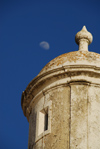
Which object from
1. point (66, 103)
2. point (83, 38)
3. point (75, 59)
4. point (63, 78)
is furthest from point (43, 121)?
point (83, 38)

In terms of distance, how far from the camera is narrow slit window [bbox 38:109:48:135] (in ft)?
48.6

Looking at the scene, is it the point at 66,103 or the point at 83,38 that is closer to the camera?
the point at 66,103

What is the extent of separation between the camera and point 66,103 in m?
14.5

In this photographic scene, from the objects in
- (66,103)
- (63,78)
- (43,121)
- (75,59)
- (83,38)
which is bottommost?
(43,121)

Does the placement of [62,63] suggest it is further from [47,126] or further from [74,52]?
[47,126]

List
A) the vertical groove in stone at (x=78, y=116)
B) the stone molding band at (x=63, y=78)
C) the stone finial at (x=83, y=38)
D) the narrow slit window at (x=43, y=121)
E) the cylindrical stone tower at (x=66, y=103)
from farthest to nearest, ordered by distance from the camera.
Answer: the stone finial at (x=83, y=38) < the narrow slit window at (x=43, y=121) < the stone molding band at (x=63, y=78) < the cylindrical stone tower at (x=66, y=103) < the vertical groove in stone at (x=78, y=116)

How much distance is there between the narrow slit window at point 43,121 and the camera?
14805 millimetres

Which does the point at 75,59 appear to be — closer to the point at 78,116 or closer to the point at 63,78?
the point at 63,78

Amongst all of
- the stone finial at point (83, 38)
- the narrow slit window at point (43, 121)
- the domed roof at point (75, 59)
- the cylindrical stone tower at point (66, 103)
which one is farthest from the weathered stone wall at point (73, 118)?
the stone finial at point (83, 38)

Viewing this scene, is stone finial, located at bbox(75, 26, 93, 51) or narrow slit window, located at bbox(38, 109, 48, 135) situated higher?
stone finial, located at bbox(75, 26, 93, 51)

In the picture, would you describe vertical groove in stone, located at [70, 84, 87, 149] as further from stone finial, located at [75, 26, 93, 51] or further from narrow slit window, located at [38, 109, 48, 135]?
stone finial, located at [75, 26, 93, 51]

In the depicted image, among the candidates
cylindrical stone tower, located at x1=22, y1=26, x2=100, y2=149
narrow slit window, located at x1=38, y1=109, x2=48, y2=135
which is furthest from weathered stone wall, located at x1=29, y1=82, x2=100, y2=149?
narrow slit window, located at x1=38, y1=109, x2=48, y2=135

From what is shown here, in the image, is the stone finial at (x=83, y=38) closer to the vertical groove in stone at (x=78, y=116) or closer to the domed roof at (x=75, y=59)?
the domed roof at (x=75, y=59)

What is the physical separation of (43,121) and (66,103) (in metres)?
0.89
